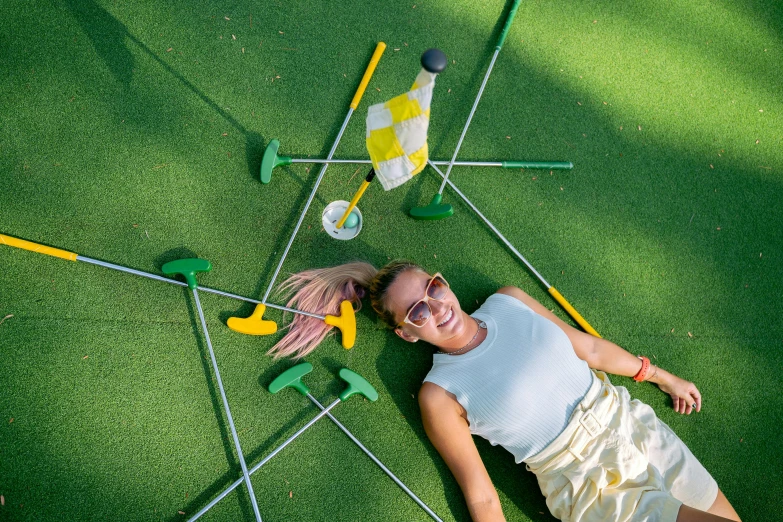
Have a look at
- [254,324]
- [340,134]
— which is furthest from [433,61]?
[254,324]

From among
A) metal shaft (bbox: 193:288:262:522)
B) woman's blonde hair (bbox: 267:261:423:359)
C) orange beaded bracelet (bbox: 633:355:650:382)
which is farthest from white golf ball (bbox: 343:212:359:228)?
orange beaded bracelet (bbox: 633:355:650:382)

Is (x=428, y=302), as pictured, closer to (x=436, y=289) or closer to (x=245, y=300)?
(x=436, y=289)

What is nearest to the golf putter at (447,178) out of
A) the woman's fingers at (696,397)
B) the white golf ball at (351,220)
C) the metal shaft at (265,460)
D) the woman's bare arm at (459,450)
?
→ the white golf ball at (351,220)

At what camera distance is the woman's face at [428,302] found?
253cm

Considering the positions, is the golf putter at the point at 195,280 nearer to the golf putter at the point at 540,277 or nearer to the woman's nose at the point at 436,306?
the woman's nose at the point at 436,306

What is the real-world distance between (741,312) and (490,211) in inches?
64.8

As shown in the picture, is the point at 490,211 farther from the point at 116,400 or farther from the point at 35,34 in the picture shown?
the point at 35,34

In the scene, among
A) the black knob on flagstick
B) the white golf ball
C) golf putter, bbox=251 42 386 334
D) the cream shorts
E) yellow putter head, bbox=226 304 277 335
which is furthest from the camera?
Answer: the white golf ball

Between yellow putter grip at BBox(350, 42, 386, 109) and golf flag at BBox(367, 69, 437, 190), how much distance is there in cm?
88

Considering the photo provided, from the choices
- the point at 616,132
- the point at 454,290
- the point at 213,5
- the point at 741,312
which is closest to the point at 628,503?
the point at 454,290

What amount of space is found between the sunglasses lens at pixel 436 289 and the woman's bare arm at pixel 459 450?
1.49ft

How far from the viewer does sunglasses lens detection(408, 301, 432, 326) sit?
8.23 feet

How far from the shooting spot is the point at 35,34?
285 cm

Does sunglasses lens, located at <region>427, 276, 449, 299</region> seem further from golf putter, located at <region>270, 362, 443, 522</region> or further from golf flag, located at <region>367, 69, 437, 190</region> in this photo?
golf putter, located at <region>270, 362, 443, 522</region>
